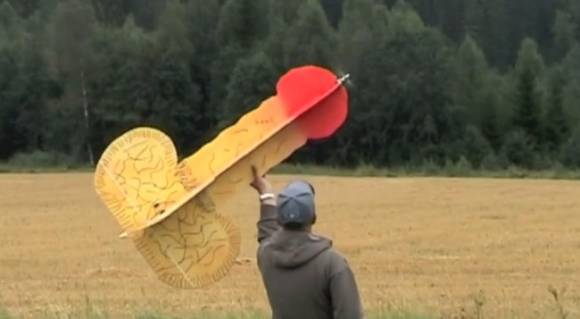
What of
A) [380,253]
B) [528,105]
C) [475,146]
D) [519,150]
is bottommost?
[475,146]

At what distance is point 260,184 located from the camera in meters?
4.93

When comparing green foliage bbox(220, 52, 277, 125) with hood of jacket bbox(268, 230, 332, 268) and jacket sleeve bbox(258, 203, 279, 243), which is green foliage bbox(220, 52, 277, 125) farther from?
hood of jacket bbox(268, 230, 332, 268)

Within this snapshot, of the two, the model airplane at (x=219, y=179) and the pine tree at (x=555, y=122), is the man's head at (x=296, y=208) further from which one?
the pine tree at (x=555, y=122)

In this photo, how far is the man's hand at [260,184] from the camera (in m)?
4.88

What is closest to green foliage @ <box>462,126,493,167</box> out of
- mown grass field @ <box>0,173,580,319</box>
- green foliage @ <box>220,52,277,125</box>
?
green foliage @ <box>220,52,277,125</box>

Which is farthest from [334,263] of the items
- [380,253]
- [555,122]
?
[555,122]

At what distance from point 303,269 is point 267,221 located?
0.43 m

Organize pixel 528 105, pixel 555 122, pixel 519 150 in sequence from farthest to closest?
pixel 528 105 < pixel 555 122 < pixel 519 150

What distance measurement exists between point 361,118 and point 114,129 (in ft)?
33.2

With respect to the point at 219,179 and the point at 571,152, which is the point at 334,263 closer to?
the point at 219,179

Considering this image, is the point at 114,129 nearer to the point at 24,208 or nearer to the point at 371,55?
the point at 371,55

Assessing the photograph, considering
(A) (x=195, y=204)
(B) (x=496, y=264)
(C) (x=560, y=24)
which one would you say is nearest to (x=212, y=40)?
(C) (x=560, y=24)

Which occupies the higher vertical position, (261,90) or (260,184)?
(260,184)

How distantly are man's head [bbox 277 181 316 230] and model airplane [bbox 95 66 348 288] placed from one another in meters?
0.32
